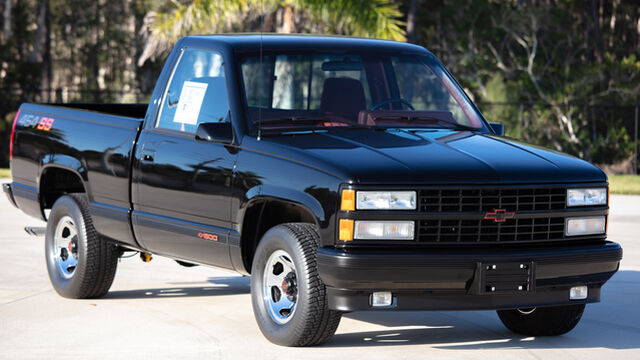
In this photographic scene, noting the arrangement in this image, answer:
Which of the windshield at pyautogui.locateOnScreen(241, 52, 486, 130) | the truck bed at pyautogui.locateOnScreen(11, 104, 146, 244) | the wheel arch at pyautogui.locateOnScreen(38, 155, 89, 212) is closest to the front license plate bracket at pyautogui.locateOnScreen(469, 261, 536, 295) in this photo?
the windshield at pyautogui.locateOnScreen(241, 52, 486, 130)

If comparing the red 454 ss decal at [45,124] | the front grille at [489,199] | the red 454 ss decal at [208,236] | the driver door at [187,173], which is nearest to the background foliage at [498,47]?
the red 454 ss decal at [45,124]

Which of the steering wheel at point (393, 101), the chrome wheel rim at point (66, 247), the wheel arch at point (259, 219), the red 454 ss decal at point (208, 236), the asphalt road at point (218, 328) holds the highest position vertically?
the steering wheel at point (393, 101)

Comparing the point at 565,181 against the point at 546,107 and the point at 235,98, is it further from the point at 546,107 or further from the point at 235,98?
the point at 546,107

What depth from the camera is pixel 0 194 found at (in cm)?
1869

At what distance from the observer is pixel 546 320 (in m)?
7.11

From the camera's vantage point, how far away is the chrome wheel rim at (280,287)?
21.2 feet

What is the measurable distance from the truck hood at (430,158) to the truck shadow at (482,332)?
1162mm

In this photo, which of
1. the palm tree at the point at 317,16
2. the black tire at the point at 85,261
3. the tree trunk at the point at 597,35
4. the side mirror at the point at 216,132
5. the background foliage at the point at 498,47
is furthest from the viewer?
the tree trunk at the point at 597,35

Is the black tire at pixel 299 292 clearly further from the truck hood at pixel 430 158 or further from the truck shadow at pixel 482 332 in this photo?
the truck hood at pixel 430 158

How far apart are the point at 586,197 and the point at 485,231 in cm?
78

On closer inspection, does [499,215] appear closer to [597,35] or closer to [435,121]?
[435,121]

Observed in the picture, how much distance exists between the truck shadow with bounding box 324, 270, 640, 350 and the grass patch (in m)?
12.6

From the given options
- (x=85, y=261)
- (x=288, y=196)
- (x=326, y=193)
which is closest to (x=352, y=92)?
(x=288, y=196)

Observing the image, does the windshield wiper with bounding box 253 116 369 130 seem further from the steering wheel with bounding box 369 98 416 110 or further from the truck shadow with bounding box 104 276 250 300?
the truck shadow with bounding box 104 276 250 300
